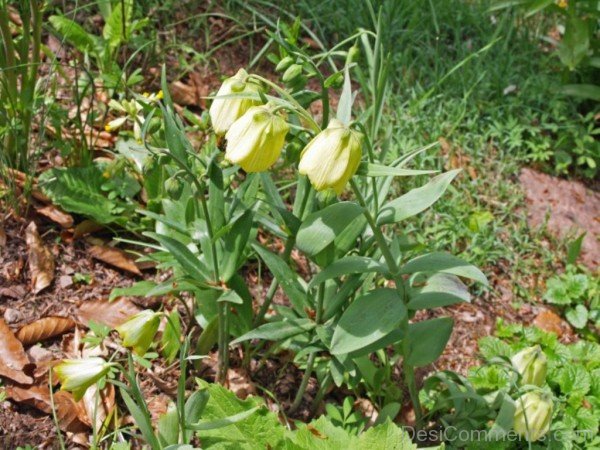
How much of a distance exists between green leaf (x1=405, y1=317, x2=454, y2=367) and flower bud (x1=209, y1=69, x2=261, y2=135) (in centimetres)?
74

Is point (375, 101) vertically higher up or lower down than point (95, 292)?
higher up

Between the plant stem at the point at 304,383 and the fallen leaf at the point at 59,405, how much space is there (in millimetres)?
→ 579

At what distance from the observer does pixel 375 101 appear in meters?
2.12

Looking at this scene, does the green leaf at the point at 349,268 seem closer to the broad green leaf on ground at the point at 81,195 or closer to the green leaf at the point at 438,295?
the green leaf at the point at 438,295

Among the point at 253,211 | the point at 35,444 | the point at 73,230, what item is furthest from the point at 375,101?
the point at 35,444

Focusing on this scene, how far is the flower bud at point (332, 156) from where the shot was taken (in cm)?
157

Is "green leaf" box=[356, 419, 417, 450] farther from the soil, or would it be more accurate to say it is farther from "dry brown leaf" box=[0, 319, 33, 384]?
the soil

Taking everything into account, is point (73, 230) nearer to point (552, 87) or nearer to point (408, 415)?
point (408, 415)

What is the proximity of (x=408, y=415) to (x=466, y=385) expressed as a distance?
0.30 m

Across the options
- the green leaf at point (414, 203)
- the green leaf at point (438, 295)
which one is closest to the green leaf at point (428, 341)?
the green leaf at point (438, 295)

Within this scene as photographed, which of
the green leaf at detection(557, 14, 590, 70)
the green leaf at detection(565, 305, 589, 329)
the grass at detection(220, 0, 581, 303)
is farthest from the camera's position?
the green leaf at detection(557, 14, 590, 70)

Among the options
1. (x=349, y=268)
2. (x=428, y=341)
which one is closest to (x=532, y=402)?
(x=428, y=341)

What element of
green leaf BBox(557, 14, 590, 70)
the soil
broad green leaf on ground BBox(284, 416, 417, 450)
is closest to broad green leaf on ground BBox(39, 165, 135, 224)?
broad green leaf on ground BBox(284, 416, 417, 450)

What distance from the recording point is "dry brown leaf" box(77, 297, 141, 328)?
7.66ft
